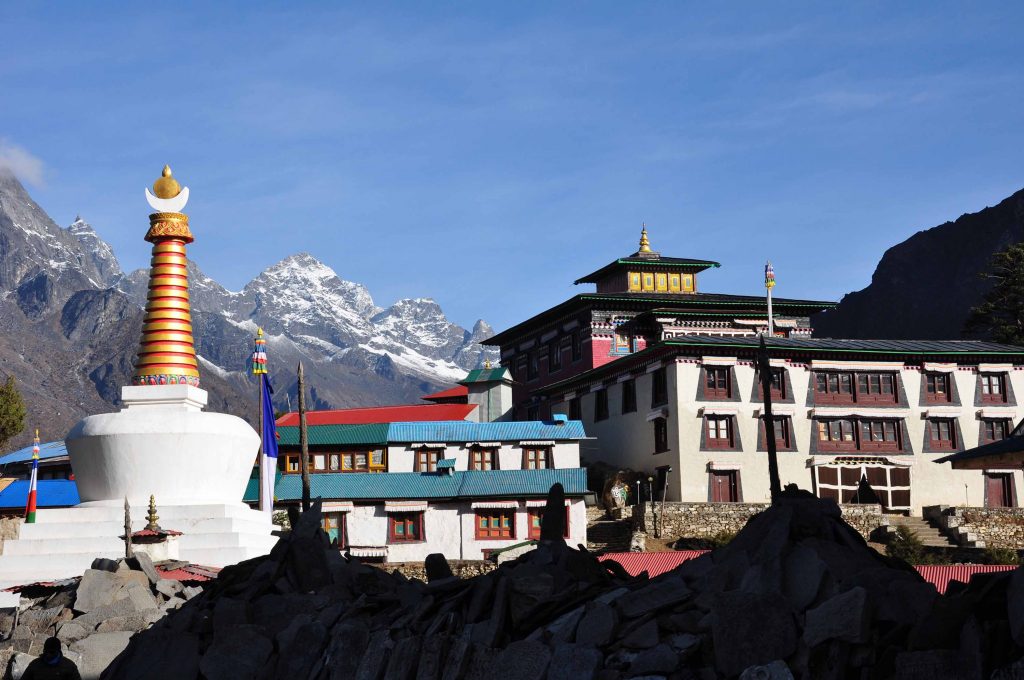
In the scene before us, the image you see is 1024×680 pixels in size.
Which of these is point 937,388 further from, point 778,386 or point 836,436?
point 778,386

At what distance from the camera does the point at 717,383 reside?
2290 inches

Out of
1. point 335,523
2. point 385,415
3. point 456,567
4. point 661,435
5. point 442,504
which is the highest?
point 385,415

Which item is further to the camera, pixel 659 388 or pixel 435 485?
pixel 659 388

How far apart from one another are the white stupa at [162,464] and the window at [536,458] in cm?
1778

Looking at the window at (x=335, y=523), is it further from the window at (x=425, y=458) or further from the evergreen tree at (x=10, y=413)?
the evergreen tree at (x=10, y=413)

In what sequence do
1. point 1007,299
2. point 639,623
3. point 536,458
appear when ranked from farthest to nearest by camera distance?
point 1007,299 < point 536,458 < point 639,623

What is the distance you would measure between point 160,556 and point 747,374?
108 feet

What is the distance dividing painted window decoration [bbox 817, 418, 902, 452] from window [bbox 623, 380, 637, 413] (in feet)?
28.6

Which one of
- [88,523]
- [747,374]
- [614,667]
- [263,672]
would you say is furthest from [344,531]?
[614,667]

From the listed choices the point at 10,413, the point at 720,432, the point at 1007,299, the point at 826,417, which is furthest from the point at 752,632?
the point at 1007,299

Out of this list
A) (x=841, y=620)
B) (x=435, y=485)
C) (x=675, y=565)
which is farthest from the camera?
(x=435, y=485)

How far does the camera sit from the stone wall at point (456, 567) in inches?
1838

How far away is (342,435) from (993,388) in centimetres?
3106

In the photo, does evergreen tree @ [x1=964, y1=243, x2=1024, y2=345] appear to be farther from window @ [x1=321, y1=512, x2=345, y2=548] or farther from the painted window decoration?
window @ [x1=321, y1=512, x2=345, y2=548]
